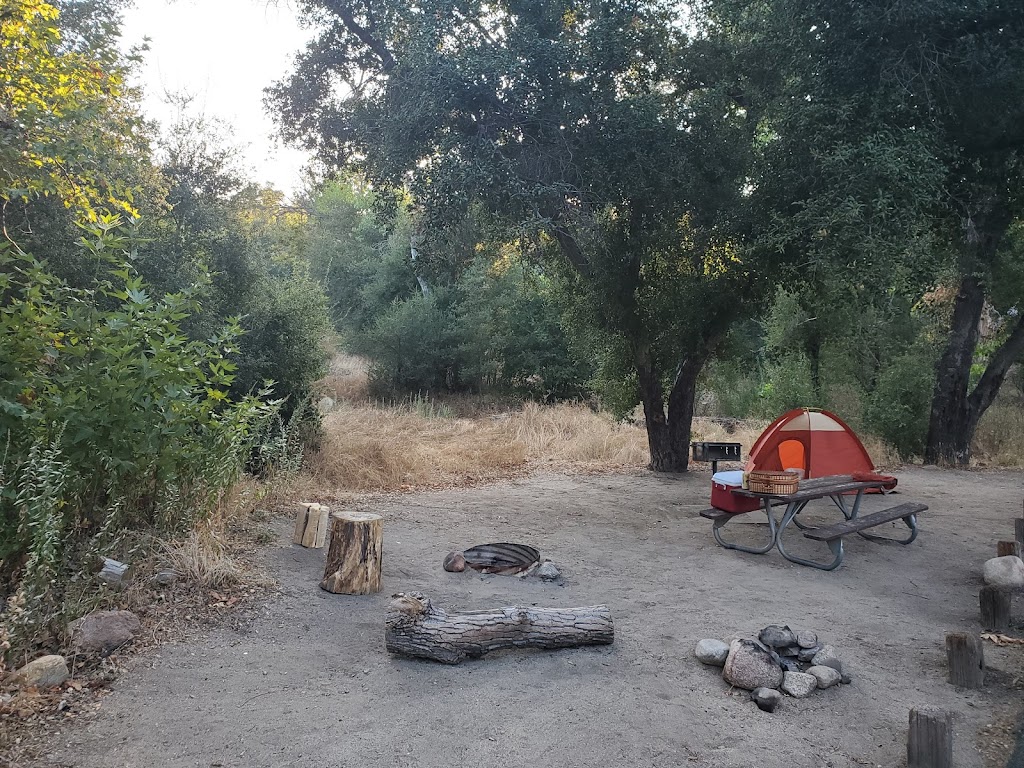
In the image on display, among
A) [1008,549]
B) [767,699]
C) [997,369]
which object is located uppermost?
[997,369]

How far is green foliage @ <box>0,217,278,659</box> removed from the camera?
438 cm

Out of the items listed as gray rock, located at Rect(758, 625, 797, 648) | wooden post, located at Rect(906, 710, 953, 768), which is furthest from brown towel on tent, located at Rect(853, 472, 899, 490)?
wooden post, located at Rect(906, 710, 953, 768)

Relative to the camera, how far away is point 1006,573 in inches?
238

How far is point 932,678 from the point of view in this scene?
4.30 metres

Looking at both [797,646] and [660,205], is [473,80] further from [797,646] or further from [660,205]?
[797,646]

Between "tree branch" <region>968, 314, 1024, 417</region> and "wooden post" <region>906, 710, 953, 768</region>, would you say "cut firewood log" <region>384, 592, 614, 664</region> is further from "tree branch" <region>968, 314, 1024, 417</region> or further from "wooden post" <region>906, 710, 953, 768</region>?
"tree branch" <region>968, 314, 1024, 417</region>

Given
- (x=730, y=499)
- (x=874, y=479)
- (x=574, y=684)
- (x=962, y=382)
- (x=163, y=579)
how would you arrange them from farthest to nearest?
(x=962, y=382) < (x=874, y=479) < (x=730, y=499) < (x=163, y=579) < (x=574, y=684)

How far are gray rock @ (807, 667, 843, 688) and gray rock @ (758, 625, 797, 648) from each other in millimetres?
209

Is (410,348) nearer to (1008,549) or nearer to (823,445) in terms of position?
(823,445)

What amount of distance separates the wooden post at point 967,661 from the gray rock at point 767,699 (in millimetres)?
1097

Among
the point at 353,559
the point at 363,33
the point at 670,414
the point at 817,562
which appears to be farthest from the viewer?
the point at 670,414

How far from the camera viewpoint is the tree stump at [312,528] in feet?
21.1

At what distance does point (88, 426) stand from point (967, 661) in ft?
17.8

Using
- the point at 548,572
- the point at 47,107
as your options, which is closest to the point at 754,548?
the point at 548,572
